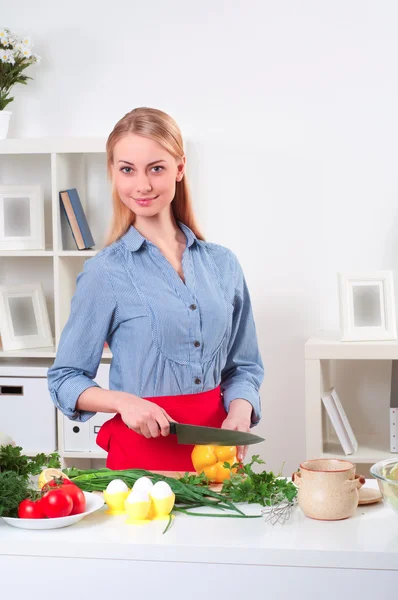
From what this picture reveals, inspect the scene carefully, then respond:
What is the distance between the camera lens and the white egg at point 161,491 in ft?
5.15

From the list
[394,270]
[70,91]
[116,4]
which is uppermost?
[116,4]

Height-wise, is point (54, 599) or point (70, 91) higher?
point (70, 91)

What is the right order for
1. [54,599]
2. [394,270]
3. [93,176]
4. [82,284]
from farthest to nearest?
[93,176] → [394,270] → [82,284] → [54,599]

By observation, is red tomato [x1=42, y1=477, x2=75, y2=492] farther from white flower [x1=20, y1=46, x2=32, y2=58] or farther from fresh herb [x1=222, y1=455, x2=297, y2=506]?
white flower [x1=20, y1=46, x2=32, y2=58]

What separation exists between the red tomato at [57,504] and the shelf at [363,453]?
1803 mm

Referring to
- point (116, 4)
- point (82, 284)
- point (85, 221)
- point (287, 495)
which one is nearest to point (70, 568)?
point (287, 495)

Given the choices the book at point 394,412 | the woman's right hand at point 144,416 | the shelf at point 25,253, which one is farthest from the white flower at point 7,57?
the woman's right hand at point 144,416

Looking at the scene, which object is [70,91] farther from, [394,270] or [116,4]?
[394,270]

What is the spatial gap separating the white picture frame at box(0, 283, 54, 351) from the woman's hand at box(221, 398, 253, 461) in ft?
5.37

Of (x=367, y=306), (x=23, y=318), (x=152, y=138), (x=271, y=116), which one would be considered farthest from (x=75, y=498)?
(x=271, y=116)

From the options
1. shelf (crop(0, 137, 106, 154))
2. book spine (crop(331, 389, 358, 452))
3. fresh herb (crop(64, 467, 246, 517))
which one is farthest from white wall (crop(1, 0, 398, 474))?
fresh herb (crop(64, 467, 246, 517))

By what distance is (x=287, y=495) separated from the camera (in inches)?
63.4

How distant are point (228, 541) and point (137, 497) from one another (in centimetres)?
20

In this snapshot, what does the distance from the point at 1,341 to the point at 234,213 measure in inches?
45.6
